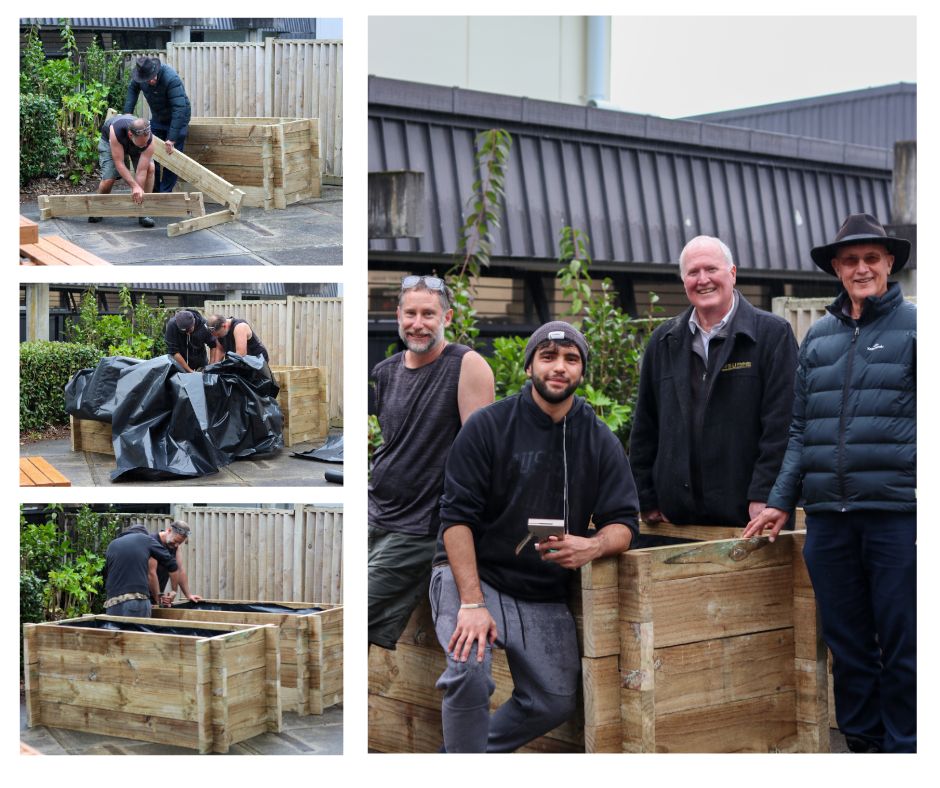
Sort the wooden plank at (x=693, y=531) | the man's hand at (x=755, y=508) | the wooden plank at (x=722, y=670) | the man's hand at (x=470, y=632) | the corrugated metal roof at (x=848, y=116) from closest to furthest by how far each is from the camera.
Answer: the man's hand at (x=470, y=632) < the wooden plank at (x=722, y=670) < the man's hand at (x=755, y=508) < the wooden plank at (x=693, y=531) < the corrugated metal roof at (x=848, y=116)

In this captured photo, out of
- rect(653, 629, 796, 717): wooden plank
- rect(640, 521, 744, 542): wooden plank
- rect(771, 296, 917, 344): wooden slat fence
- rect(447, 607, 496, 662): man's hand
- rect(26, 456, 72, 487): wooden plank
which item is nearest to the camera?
rect(26, 456, 72, 487): wooden plank

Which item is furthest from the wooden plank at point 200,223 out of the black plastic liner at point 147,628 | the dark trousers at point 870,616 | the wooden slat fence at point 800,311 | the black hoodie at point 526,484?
the wooden slat fence at point 800,311

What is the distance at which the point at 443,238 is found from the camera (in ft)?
21.9

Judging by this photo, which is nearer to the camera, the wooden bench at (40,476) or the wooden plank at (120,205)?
the wooden bench at (40,476)

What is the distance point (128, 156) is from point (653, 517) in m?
2.14

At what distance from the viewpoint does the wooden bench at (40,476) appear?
3.26m

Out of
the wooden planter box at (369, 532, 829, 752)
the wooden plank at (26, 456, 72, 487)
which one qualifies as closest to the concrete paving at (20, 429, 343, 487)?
the wooden plank at (26, 456, 72, 487)

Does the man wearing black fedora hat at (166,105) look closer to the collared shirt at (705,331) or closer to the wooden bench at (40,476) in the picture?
the wooden bench at (40,476)

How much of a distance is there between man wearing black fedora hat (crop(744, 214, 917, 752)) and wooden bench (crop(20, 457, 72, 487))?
2.09 meters

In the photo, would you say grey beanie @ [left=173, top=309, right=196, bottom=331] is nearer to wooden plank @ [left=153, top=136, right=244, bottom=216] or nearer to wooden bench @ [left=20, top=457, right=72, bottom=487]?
wooden plank @ [left=153, top=136, right=244, bottom=216]

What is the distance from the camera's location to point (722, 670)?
373 centimetres

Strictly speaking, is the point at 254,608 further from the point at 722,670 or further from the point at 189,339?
the point at 722,670

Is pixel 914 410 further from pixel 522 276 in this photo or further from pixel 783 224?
pixel 783 224

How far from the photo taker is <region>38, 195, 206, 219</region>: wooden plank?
11.1 feet
